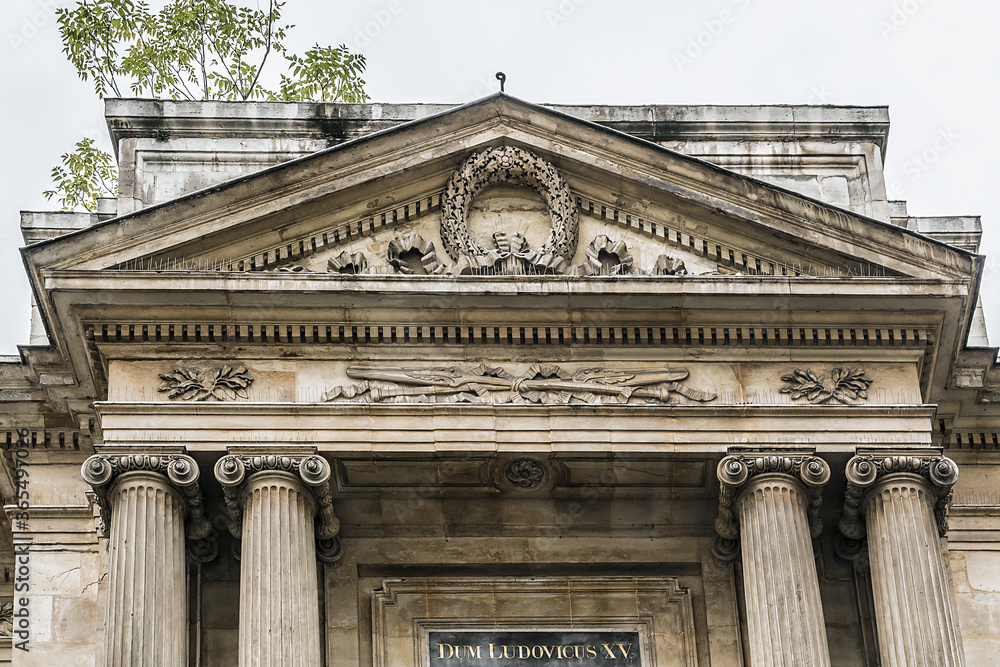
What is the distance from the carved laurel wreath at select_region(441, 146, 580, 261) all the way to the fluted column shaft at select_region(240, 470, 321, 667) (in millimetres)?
4074

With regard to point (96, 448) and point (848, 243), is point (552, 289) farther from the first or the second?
point (96, 448)

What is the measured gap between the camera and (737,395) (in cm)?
2675

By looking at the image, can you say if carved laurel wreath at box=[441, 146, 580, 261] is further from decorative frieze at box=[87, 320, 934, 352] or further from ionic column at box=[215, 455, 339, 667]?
ionic column at box=[215, 455, 339, 667]

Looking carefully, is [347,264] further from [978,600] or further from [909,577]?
[978,600]

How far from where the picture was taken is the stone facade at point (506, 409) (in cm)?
2583

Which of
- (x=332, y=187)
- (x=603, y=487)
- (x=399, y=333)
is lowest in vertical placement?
(x=603, y=487)

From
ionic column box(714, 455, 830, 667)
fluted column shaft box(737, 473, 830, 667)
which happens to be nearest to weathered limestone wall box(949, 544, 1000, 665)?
ionic column box(714, 455, 830, 667)

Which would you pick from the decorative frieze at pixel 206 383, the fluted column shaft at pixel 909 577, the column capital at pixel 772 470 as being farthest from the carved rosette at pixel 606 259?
the decorative frieze at pixel 206 383

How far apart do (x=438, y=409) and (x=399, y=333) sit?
1158 mm

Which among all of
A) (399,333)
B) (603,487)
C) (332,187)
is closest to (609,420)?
(603,487)

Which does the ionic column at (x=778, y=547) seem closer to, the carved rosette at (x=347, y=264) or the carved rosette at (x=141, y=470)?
the carved rosette at (x=347, y=264)

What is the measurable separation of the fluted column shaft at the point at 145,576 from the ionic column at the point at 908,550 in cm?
827

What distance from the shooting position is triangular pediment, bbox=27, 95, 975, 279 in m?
26.9

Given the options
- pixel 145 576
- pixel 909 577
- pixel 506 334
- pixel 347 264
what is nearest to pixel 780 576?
pixel 909 577
